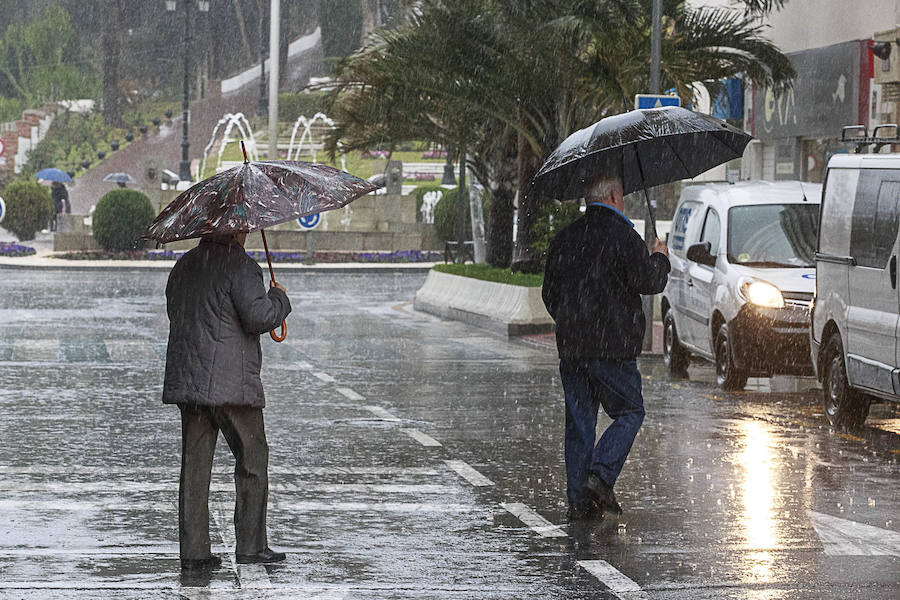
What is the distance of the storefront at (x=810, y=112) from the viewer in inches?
963

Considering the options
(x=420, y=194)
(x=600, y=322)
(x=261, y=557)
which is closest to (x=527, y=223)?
(x=600, y=322)

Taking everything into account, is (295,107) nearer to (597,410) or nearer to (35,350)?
(35,350)

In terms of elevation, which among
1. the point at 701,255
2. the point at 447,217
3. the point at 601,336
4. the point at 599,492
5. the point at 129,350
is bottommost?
the point at 129,350

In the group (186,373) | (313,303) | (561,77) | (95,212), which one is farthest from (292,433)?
(95,212)

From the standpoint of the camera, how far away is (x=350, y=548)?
26.5ft

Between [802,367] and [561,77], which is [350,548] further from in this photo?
[561,77]

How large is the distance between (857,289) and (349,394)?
4811mm

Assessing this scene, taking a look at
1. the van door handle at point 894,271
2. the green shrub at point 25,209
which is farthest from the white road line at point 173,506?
the green shrub at point 25,209

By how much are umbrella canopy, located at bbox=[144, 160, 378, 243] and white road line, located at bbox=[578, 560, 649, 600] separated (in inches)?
77.2

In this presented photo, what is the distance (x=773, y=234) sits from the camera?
1614 centimetres

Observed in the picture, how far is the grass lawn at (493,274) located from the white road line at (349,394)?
25.7ft

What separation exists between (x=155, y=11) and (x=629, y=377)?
11417cm

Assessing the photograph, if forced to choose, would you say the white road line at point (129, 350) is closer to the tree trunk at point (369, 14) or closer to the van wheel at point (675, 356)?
the van wheel at point (675, 356)

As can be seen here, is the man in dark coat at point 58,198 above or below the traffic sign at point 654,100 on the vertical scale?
below
